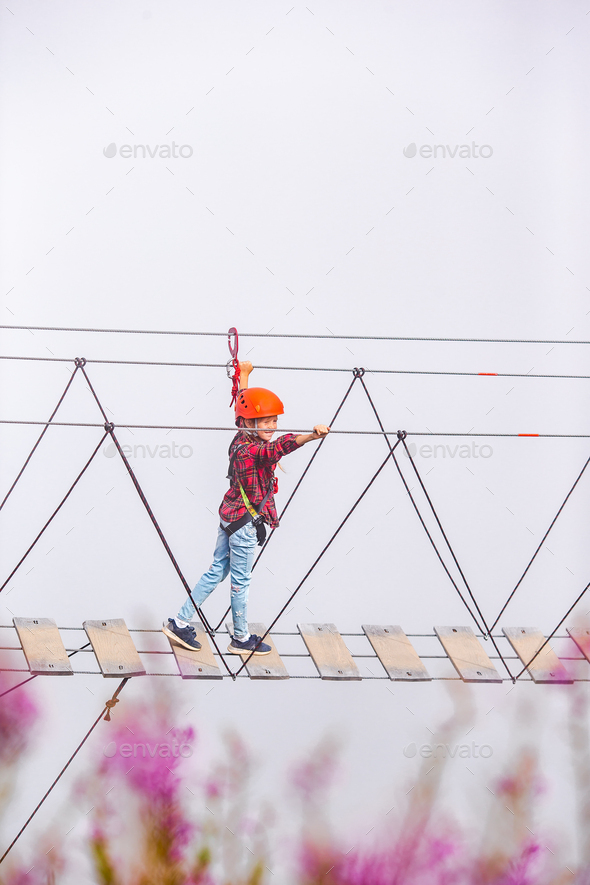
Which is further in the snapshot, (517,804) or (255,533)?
(517,804)

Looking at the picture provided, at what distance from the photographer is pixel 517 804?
436 centimetres

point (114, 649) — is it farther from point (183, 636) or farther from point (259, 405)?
point (259, 405)

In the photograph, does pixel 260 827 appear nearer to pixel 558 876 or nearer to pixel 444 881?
pixel 444 881

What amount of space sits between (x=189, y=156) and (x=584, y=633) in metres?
2.27

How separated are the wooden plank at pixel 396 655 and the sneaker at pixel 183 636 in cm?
56

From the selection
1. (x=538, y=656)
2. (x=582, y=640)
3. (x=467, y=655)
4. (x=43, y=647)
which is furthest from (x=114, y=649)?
(x=582, y=640)

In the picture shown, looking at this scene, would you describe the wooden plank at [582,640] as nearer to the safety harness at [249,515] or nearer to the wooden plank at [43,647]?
the safety harness at [249,515]

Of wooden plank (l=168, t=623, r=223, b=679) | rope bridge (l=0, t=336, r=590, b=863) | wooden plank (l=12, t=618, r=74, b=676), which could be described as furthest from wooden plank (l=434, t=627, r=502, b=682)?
wooden plank (l=12, t=618, r=74, b=676)

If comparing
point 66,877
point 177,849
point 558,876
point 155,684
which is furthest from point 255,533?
point 558,876

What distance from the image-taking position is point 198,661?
3.28 metres

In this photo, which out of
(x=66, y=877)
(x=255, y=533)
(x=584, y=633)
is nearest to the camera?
(x=255, y=533)

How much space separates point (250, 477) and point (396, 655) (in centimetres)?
73

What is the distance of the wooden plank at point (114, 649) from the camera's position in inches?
126

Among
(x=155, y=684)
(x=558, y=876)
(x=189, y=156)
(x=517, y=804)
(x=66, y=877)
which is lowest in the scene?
(x=558, y=876)
